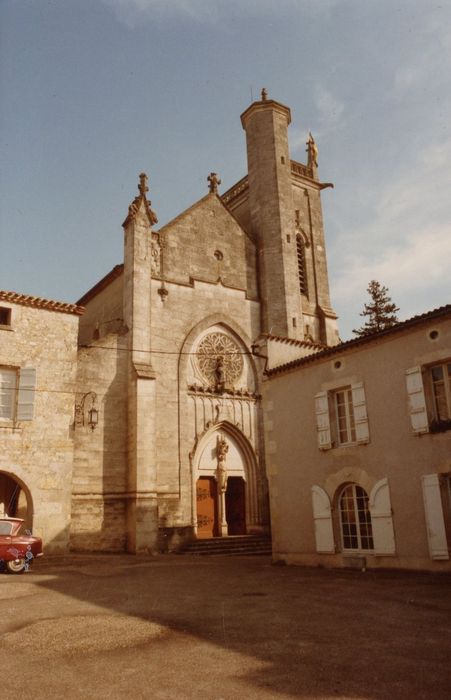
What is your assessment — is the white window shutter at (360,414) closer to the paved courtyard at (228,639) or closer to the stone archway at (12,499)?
the paved courtyard at (228,639)

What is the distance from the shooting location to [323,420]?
12.9m

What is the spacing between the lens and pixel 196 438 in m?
20.0

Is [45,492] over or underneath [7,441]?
underneath

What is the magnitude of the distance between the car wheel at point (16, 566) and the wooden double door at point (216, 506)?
8.27m

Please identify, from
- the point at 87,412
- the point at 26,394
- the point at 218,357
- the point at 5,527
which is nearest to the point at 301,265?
the point at 218,357

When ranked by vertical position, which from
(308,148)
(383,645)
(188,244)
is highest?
(308,148)

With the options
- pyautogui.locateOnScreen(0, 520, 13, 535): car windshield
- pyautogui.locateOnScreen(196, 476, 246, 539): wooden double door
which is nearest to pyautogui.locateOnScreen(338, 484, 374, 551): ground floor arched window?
pyautogui.locateOnScreen(0, 520, 13, 535): car windshield

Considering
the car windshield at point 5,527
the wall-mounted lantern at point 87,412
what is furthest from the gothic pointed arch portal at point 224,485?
the car windshield at point 5,527

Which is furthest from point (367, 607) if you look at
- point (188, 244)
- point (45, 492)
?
point (188, 244)

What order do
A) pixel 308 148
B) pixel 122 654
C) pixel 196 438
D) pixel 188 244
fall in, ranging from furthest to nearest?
pixel 308 148
pixel 188 244
pixel 196 438
pixel 122 654

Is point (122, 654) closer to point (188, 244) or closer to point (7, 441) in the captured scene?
point (7, 441)

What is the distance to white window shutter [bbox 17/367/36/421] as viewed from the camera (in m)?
15.7

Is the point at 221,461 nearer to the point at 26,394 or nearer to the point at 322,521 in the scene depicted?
the point at 26,394

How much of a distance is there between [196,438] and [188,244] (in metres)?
7.67
